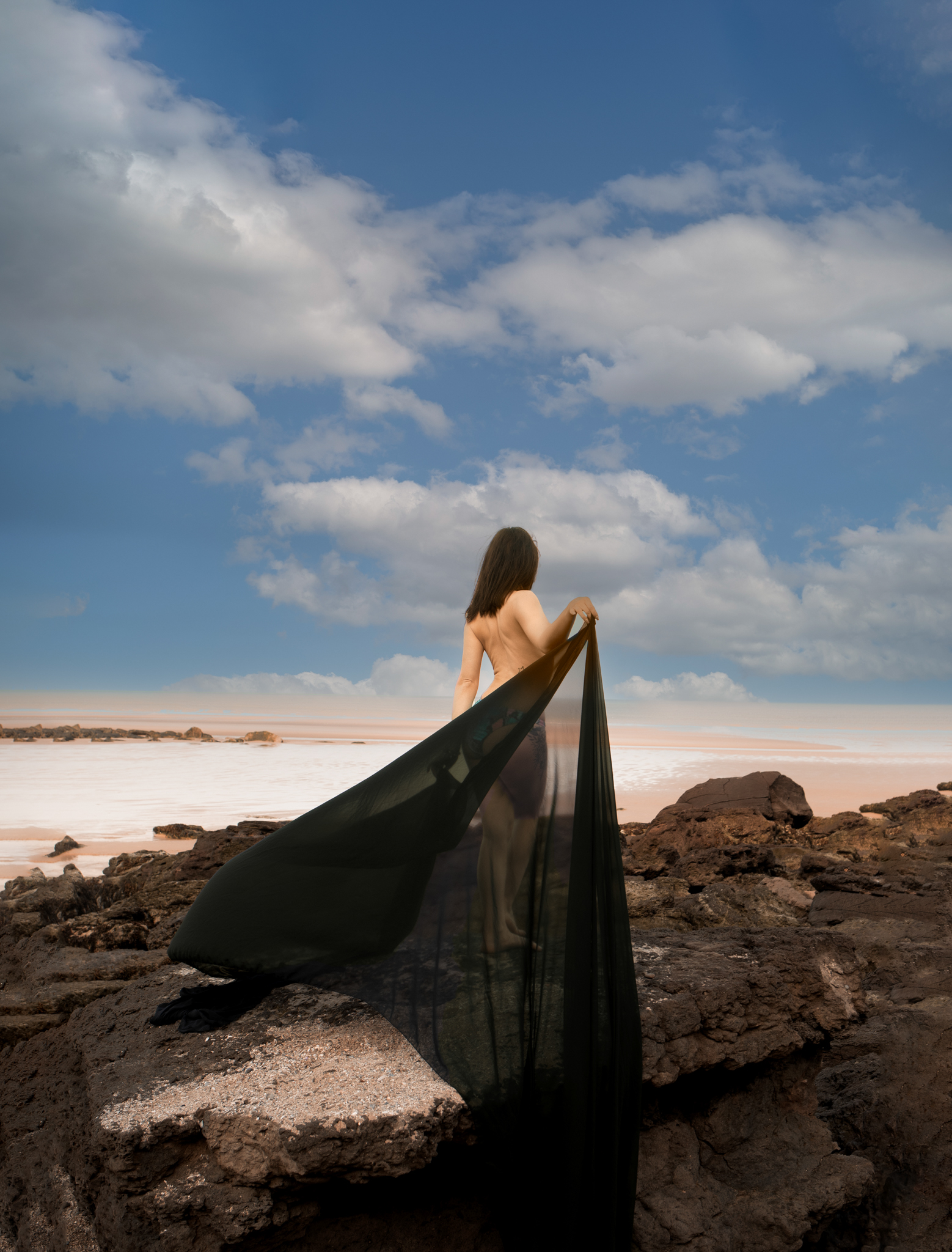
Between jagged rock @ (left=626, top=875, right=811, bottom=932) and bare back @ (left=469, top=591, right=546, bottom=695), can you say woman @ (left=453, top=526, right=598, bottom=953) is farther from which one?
jagged rock @ (left=626, top=875, right=811, bottom=932)

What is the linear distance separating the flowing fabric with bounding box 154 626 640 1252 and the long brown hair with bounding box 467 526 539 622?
1.93ft

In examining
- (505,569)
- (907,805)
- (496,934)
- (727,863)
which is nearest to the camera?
(496,934)

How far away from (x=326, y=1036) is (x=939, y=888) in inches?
234

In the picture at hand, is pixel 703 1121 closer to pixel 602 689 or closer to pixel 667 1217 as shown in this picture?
pixel 667 1217

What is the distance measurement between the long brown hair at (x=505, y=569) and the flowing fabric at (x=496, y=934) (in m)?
0.59

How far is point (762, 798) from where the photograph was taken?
11484 millimetres

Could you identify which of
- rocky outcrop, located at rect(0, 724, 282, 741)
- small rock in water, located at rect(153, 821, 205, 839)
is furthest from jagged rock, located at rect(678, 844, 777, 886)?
rocky outcrop, located at rect(0, 724, 282, 741)

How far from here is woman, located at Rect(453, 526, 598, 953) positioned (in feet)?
9.98

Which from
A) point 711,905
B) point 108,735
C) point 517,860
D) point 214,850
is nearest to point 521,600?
point 517,860

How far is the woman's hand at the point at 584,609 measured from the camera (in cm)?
342

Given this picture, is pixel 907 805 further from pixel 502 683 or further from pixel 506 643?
pixel 502 683

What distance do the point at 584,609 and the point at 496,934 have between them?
131cm

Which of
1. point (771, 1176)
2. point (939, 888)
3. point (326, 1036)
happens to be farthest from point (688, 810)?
point (326, 1036)

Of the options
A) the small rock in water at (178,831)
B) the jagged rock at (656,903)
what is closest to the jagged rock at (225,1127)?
the jagged rock at (656,903)
